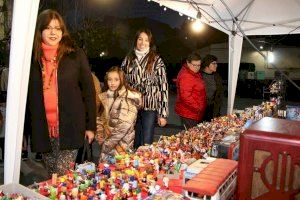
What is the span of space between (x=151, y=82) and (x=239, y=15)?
7.55 feet

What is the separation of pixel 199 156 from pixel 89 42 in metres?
21.1

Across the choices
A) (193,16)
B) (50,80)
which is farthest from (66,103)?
(193,16)

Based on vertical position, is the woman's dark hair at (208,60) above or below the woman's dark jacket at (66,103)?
above

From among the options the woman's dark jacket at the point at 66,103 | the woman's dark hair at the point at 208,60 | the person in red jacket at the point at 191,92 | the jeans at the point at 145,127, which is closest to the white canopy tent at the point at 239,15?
the woman's dark hair at the point at 208,60

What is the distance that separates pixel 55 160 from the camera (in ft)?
8.50

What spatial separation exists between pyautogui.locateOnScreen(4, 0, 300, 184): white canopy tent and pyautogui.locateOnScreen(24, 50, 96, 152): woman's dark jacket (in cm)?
43

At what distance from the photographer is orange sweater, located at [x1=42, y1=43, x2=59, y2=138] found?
8.08 feet

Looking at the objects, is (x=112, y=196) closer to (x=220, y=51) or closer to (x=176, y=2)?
(x=176, y=2)

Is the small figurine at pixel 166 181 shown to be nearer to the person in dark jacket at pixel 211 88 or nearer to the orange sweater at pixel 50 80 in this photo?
the orange sweater at pixel 50 80

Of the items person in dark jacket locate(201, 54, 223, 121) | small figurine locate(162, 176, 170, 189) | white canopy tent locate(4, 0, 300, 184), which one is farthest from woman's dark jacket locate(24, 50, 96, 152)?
person in dark jacket locate(201, 54, 223, 121)

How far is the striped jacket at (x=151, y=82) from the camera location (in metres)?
3.90

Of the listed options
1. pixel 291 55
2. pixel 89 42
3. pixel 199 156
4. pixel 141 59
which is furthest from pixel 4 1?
pixel 291 55

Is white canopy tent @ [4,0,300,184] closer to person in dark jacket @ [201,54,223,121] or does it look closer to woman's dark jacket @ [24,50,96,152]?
woman's dark jacket @ [24,50,96,152]

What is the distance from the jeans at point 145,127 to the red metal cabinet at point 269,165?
2.68 m
